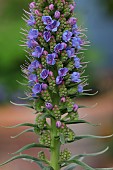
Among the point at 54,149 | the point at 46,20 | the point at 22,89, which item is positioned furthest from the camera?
the point at 22,89

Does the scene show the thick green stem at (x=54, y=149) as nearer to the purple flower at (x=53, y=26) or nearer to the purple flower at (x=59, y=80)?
the purple flower at (x=59, y=80)

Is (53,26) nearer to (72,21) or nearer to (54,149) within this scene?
(72,21)

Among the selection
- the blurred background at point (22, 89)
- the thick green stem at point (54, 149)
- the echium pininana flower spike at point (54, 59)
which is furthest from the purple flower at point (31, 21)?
the blurred background at point (22, 89)

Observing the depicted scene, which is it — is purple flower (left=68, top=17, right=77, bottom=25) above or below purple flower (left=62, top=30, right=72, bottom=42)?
above

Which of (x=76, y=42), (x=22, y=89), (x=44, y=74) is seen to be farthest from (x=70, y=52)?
(x=22, y=89)

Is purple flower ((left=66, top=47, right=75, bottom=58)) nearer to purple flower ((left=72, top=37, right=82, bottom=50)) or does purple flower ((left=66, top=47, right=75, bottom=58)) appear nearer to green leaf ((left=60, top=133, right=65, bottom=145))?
purple flower ((left=72, top=37, right=82, bottom=50))

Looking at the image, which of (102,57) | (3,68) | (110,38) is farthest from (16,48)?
(110,38)

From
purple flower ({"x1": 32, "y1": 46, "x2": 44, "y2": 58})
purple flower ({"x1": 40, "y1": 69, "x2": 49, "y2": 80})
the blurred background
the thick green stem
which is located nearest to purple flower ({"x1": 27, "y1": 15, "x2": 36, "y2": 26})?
purple flower ({"x1": 32, "y1": 46, "x2": 44, "y2": 58})

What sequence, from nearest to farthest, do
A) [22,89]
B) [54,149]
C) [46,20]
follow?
[46,20]
[54,149]
[22,89]
